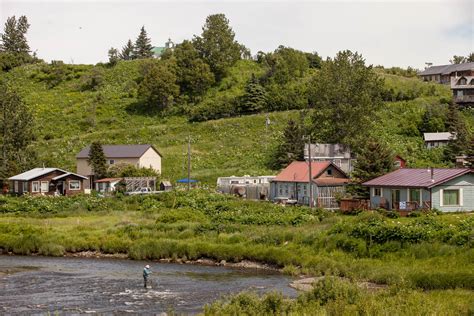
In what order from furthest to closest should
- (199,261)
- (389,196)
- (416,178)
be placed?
(389,196), (416,178), (199,261)

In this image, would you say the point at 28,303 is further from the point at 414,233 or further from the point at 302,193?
the point at 302,193

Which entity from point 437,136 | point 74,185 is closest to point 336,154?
point 437,136

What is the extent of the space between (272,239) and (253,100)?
63.2 meters

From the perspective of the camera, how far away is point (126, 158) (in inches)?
3236

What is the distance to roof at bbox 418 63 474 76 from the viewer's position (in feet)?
395

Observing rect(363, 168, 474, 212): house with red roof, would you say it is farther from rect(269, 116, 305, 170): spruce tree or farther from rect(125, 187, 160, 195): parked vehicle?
rect(269, 116, 305, 170): spruce tree

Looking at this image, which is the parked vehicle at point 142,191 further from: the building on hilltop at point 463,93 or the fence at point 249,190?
the building on hilltop at point 463,93

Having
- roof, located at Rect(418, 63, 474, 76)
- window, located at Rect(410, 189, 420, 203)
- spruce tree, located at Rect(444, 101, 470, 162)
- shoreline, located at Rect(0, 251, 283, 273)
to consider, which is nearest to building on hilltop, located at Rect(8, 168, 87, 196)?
shoreline, located at Rect(0, 251, 283, 273)

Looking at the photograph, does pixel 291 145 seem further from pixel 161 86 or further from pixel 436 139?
pixel 161 86

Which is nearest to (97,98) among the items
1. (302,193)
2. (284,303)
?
(302,193)

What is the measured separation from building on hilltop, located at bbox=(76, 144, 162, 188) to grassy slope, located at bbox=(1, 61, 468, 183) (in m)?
2.68

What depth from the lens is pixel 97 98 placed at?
117m

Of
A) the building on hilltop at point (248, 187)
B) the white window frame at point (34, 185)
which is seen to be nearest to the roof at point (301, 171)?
the building on hilltop at point (248, 187)

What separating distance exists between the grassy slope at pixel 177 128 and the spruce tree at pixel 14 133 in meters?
3.94
